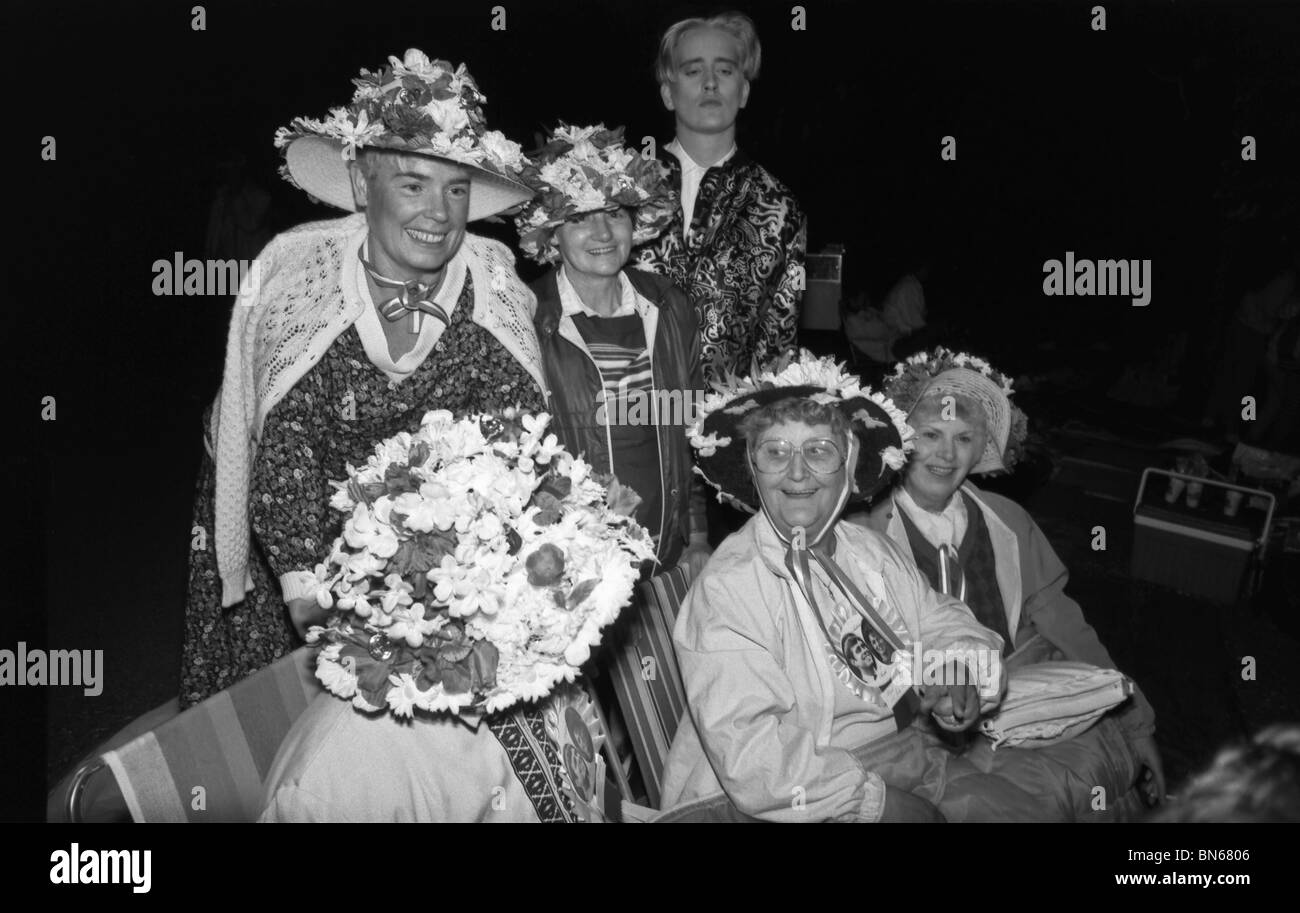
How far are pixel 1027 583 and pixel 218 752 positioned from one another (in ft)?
7.28

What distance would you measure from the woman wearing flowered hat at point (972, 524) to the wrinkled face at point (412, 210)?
4.48 feet

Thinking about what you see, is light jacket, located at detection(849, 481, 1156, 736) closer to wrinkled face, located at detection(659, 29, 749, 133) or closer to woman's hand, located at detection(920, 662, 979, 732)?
woman's hand, located at detection(920, 662, 979, 732)

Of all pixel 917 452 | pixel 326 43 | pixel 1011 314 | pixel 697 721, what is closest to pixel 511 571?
pixel 697 721

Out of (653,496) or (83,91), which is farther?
(83,91)

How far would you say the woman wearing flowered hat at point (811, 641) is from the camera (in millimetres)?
2822

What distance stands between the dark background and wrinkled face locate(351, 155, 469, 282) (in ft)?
3.13

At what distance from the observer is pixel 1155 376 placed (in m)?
6.29

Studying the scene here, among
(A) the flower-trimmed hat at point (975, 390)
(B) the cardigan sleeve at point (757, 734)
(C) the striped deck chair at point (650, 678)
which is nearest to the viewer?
(B) the cardigan sleeve at point (757, 734)

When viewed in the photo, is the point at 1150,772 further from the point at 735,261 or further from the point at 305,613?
the point at 305,613

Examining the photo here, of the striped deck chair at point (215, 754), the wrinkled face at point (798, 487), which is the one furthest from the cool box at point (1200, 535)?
the striped deck chair at point (215, 754)

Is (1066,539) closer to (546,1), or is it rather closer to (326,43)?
(546,1)

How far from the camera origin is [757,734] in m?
2.80

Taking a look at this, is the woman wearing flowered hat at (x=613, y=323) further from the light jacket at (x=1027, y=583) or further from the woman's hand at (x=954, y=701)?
the woman's hand at (x=954, y=701)
